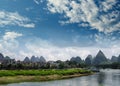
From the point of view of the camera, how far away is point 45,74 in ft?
308

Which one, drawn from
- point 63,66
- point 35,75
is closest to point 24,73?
point 35,75

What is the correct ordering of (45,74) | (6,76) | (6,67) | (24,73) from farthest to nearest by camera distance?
(6,67)
(45,74)
(24,73)
(6,76)

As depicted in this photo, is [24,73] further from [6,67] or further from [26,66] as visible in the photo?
[26,66]

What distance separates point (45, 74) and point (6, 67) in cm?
4829

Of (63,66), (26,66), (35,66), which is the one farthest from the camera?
(63,66)

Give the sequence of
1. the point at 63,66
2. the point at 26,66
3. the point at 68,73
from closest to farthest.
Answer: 1. the point at 68,73
2. the point at 26,66
3. the point at 63,66

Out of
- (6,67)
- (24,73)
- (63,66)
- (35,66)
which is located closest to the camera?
(24,73)

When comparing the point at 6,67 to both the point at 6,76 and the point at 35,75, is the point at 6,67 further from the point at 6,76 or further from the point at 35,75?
the point at 6,76

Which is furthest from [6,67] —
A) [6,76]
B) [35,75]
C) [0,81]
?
[0,81]

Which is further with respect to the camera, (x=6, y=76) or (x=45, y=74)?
(x=45, y=74)

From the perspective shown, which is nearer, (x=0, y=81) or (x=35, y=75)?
(x=0, y=81)

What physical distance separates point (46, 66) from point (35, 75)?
83.1 metres

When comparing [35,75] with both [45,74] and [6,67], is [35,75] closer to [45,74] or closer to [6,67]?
[45,74]

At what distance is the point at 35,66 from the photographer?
525 ft
